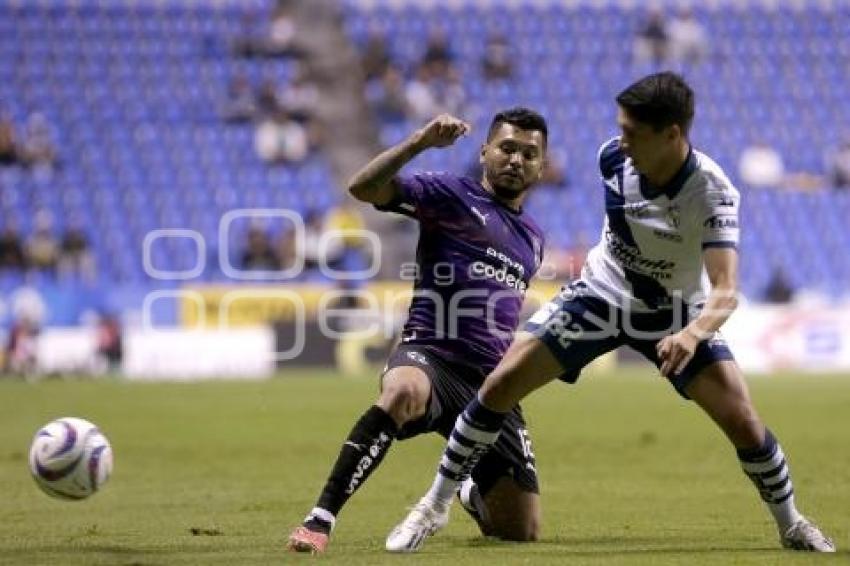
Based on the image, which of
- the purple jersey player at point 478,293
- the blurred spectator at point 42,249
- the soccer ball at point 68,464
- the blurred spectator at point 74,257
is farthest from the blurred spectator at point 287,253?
the soccer ball at point 68,464

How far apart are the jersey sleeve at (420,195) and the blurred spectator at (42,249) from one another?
812 inches

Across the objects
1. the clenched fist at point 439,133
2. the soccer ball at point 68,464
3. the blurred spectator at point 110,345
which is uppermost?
the clenched fist at point 439,133

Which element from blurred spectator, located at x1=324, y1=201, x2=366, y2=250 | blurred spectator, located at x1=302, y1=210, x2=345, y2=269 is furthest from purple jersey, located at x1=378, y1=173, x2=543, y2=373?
blurred spectator, located at x1=324, y1=201, x2=366, y2=250

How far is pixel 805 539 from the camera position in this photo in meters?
7.43

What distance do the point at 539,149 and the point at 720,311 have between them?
5.73ft

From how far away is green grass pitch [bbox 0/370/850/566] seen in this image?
7660mm

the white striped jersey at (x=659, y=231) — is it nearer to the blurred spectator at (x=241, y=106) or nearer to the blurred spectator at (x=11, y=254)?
the blurred spectator at (x=11, y=254)

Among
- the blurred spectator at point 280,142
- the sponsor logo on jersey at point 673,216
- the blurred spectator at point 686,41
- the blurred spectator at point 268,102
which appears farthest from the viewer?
the blurred spectator at point 686,41

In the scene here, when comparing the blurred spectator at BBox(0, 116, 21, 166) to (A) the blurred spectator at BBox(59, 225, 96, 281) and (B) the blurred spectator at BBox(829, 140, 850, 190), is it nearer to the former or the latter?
(A) the blurred spectator at BBox(59, 225, 96, 281)

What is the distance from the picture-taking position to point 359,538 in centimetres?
825

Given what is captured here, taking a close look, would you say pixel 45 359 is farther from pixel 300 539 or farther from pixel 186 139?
pixel 300 539

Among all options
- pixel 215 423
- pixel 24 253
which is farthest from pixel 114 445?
pixel 24 253

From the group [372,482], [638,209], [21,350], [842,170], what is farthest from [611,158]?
[842,170]

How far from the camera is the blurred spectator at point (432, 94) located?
32.6m
